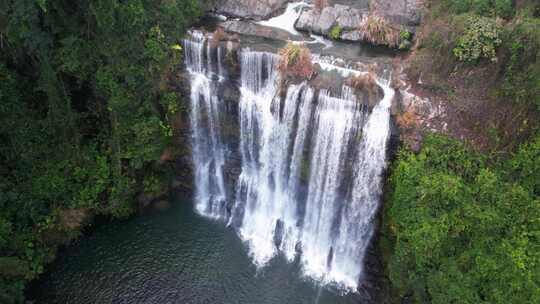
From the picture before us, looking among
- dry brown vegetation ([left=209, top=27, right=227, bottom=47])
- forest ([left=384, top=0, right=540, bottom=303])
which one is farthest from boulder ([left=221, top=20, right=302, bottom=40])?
forest ([left=384, top=0, right=540, bottom=303])

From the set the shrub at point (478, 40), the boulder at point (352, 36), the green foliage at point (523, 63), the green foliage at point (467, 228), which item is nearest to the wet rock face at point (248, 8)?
the boulder at point (352, 36)

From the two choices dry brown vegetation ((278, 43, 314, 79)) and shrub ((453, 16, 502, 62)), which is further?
dry brown vegetation ((278, 43, 314, 79))

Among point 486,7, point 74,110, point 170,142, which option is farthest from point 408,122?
point 74,110

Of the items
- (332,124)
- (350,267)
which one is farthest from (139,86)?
(350,267)

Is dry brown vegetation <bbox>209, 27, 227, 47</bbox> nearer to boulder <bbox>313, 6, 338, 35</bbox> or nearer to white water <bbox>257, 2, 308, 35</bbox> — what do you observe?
white water <bbox>257, 2, 308, 35</bbox>

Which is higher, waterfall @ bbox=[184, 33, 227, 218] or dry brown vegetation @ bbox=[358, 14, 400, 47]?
dry brown vegetation @ bbox=[358, 14, 400, 47]

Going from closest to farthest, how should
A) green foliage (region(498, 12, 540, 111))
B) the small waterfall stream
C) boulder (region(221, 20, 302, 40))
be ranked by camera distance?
1. green foliage (region(498, 12, 540, 111))
2. the small waterfall stream
3. boulder (region(221, 20, 302, 40))
